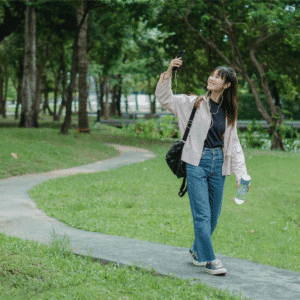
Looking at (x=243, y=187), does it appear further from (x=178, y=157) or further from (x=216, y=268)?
(x=216, y=268)

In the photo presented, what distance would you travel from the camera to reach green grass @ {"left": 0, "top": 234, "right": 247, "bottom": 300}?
333 centimetres

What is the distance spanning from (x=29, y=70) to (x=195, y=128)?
1544cm

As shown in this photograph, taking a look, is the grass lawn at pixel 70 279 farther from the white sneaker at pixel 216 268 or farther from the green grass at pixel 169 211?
the green grass at pixel 169 211

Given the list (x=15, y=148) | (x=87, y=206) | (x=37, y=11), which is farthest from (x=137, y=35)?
(x=87, y=206)

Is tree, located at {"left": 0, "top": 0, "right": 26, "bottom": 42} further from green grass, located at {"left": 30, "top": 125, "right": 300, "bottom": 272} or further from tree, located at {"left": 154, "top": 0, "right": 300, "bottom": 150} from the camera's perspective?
green grass, located at {"left": 30, "top": 125, "right": 300, "bottom": 272}

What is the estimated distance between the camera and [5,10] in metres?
19.0

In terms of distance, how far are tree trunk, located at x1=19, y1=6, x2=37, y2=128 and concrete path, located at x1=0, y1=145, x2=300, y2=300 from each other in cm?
1217

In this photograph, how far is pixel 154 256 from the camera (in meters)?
4.23

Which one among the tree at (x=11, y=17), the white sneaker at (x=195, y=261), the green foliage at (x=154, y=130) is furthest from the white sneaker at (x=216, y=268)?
the green foliage at (x=154, y=130)

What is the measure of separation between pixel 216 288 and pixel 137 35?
22213 millimetres

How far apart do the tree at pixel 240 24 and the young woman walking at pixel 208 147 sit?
11598mm

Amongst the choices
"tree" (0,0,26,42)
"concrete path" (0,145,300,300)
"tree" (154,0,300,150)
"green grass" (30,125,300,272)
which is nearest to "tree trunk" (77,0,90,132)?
"tree" (0,0,26,42)

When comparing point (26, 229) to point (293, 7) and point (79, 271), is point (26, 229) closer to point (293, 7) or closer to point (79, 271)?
point (79, 271)

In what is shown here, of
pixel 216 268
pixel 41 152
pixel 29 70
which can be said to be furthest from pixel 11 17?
pixel 216 268
